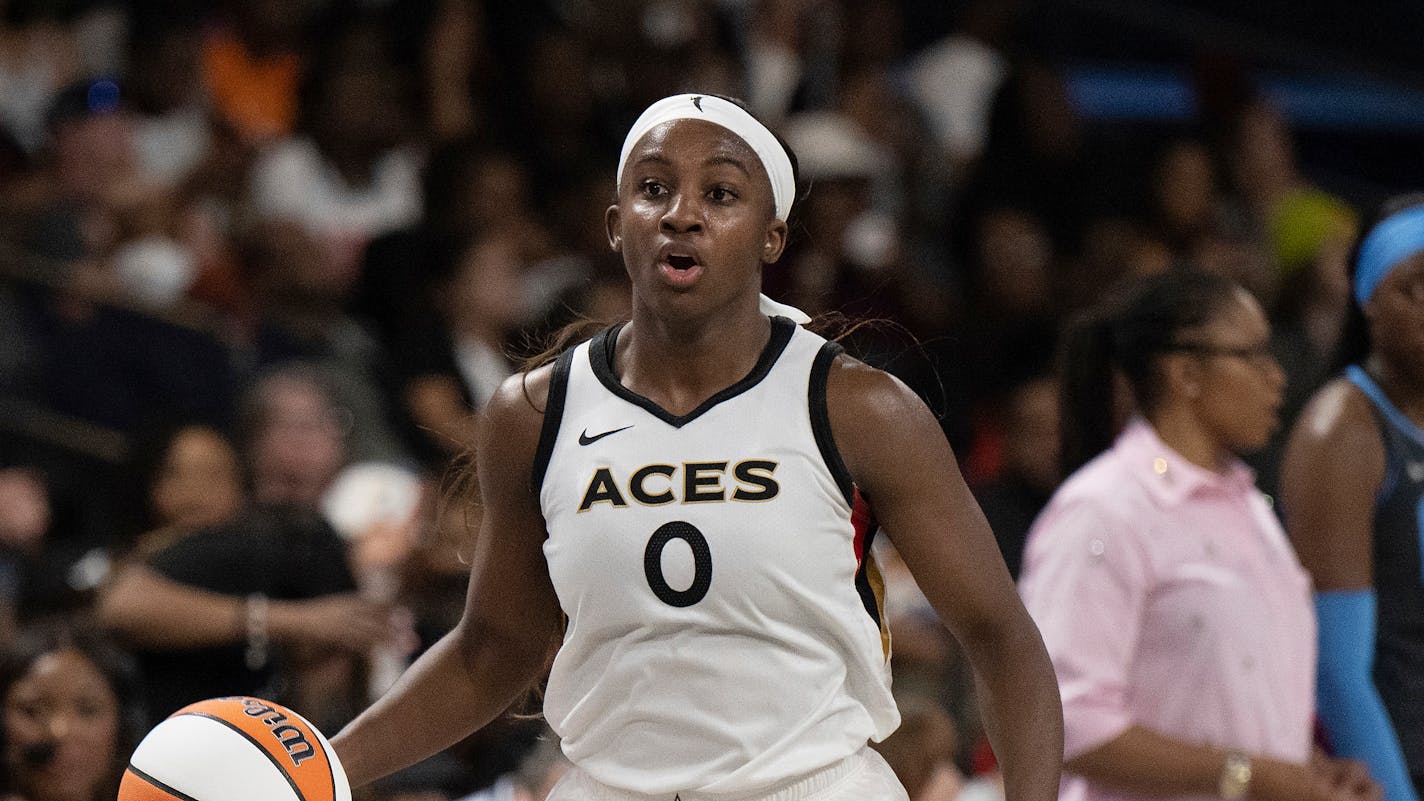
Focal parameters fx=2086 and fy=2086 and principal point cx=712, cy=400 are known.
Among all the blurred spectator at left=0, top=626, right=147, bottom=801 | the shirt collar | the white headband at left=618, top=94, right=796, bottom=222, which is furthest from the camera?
the blurred spectator at left=0, top=626, right=147, bottom=801

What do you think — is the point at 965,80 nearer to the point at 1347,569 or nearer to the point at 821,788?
the point at 1347,569

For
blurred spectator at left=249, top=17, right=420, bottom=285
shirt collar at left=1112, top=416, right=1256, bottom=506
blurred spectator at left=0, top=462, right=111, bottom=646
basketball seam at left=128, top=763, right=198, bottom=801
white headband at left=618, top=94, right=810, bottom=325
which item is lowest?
blurred spectator at left=0, top=462, right=111, bottom=646

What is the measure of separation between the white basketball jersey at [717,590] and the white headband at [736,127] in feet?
0.77

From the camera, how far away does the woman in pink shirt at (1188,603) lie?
3.73 meters

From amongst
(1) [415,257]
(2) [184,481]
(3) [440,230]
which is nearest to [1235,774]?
(2) [184,481]

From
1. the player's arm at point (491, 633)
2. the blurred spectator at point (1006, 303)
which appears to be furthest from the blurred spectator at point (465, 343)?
the player's arm at point (491, 633)

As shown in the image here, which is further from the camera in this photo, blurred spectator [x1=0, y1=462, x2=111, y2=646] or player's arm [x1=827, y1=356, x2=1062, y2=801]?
blurred spectator [x1=0, y1=462, x2=111, y2=646]

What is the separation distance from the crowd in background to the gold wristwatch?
147cm

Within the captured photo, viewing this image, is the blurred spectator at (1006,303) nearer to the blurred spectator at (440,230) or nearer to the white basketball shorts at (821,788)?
the blurred spectator at (440,230)

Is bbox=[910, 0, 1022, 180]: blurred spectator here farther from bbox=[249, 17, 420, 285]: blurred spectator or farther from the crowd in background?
bbox=[249, 17, 420, 285]: blurred spectator

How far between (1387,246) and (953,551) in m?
1.81

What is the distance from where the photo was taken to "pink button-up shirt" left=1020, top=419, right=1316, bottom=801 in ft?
12.3

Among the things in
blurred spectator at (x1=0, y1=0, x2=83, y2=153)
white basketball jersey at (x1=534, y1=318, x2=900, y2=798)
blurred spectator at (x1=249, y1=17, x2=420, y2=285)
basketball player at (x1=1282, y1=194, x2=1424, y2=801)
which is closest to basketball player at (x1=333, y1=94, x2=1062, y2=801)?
white basketball jersey at (x1=534, y1=318, x2=900, y2=798)

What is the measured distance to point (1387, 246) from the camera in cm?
420
